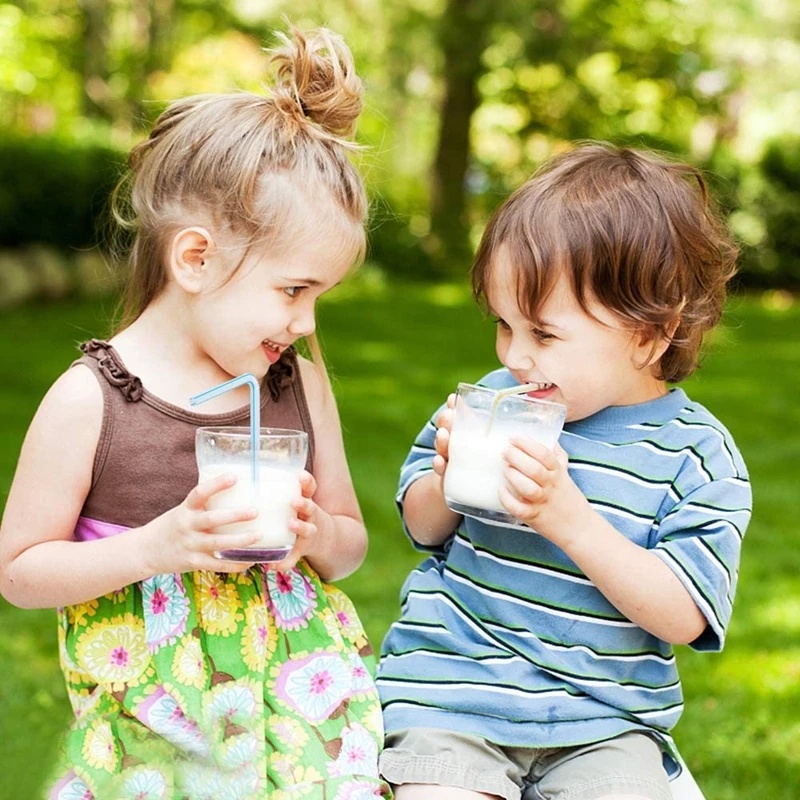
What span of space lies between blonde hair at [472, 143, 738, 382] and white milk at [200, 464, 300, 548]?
59cm

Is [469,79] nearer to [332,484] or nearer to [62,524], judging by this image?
[332,484]

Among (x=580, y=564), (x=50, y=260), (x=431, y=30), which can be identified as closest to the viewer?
(x=580, y=564)

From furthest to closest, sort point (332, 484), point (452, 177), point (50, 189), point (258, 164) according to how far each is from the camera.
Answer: point (452, 177) < point (50, 189) < point (332, 484) < point (258, 164)

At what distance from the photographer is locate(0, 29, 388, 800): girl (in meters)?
2.23

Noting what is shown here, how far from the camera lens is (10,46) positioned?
1239cm

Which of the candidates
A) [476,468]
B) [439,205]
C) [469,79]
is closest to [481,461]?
[476,468]

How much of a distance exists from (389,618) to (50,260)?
32.3ft

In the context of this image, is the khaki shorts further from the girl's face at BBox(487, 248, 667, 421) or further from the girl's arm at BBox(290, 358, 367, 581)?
the girl's face at BBox(487, 248, 667, 421)

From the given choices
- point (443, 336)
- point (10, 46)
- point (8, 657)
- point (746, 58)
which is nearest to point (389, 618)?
point (8, 657)

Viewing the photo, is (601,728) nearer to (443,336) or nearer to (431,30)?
Result: (443,336)

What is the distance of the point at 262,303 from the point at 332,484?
0.49 meters

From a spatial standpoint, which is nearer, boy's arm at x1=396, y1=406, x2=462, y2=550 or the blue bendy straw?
the blue bendy straw

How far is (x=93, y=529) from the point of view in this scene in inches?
92.0

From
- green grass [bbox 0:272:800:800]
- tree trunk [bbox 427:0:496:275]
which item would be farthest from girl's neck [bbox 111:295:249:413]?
tree trunk [bbox 427:0:496:275]
